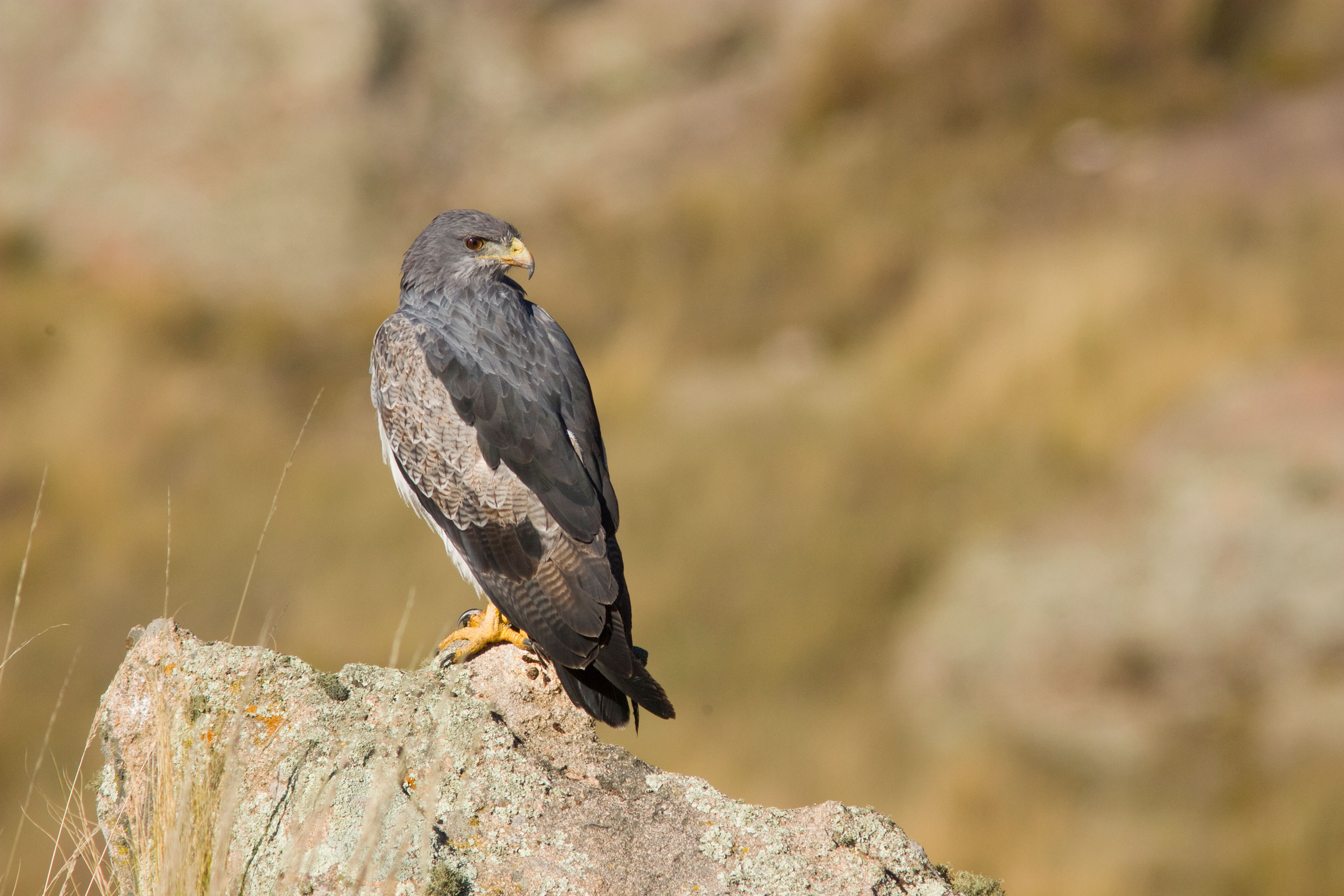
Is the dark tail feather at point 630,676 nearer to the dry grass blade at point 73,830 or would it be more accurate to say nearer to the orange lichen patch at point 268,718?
the orange lichen patch at point 268,718

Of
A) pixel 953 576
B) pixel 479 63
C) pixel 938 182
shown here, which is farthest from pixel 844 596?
pixel 479 63

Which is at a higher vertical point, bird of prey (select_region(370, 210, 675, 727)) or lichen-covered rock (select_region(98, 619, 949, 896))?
bird of prey (select_region(370, 210, 675, 727))

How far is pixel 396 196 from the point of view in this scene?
16312 mm

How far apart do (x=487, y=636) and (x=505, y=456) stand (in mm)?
706

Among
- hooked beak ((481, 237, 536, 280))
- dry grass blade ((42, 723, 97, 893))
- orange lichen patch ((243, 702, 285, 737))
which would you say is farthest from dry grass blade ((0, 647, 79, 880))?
hooked beak ((481, 237, 536, 280))

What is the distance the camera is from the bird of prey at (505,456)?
4.39 meters

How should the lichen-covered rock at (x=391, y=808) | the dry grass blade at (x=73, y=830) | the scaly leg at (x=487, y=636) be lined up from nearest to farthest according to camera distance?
the lichen-covered rock at (x=391, y=808) → the dry grass blade at (x=73, y=830) → the scaly leg at (x=487, y=636)

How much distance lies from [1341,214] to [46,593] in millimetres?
13902

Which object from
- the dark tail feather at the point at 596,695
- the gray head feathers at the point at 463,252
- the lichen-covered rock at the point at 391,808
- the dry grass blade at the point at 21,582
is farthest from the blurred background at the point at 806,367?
the lichen-covered rock at the point at 391,808

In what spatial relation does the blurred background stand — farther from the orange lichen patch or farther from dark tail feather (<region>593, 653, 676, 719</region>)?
the orange lichen patch

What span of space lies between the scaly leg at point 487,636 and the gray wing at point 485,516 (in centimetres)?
12

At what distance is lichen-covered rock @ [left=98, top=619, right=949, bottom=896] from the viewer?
3205 millimetres

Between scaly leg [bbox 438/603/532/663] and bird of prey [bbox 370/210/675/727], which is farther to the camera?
scaly leg [bbox 438/603/532/663]

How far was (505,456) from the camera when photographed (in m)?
4.93
